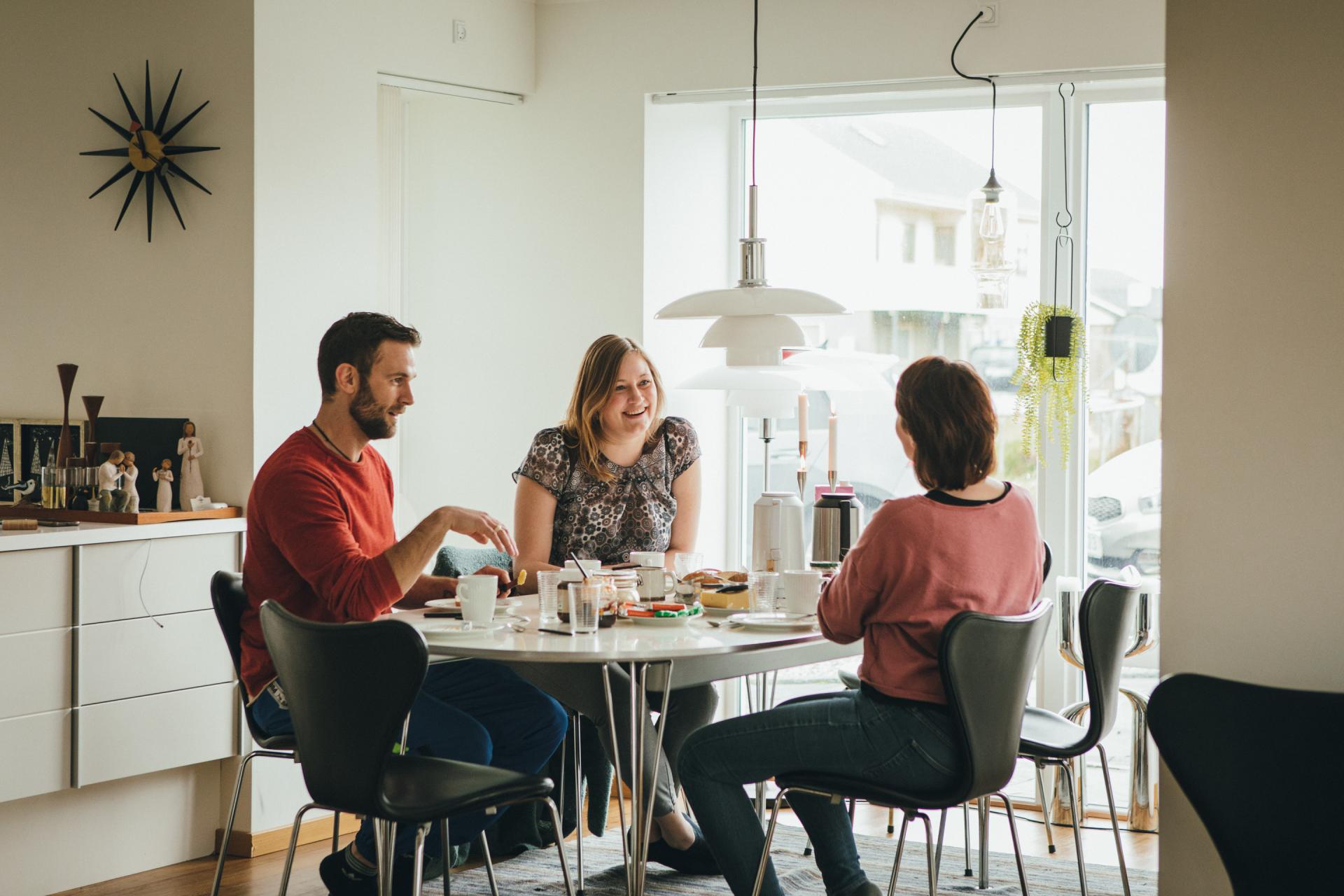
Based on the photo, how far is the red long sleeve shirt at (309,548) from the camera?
8.75ft

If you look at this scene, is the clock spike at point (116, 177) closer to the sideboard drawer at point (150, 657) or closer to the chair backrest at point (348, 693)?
the sideboard drawer at point (150, 657)

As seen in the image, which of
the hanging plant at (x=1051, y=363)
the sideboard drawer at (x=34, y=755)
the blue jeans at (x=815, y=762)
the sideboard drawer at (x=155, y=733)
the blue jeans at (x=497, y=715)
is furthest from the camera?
the hanging plant at (x=1051, y=363)

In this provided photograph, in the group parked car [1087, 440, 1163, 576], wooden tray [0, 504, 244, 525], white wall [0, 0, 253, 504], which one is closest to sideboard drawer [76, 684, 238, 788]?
wooden tray [0, 504, 244, 525]

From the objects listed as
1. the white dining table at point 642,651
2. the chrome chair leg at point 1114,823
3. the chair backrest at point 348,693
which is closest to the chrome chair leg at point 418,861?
the chair backrest at point 348,693

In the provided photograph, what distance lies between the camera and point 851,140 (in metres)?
4.56

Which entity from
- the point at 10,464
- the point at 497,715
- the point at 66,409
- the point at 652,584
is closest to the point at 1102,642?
the point at 652,584

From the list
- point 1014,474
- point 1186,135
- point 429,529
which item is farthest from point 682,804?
point 1186,135

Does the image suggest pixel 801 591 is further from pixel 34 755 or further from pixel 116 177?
pixel 116 177

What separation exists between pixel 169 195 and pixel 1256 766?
3187mm

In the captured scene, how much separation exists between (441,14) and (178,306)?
49.9 inches

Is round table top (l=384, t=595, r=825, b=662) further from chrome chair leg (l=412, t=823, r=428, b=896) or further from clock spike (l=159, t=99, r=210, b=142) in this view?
clock spike (l=159, t=99, r=210, b=142)

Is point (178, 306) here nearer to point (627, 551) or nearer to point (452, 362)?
point (452, 362)

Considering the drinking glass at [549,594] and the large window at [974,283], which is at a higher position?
the large window at [974,283]

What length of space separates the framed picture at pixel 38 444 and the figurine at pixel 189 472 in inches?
16.7
